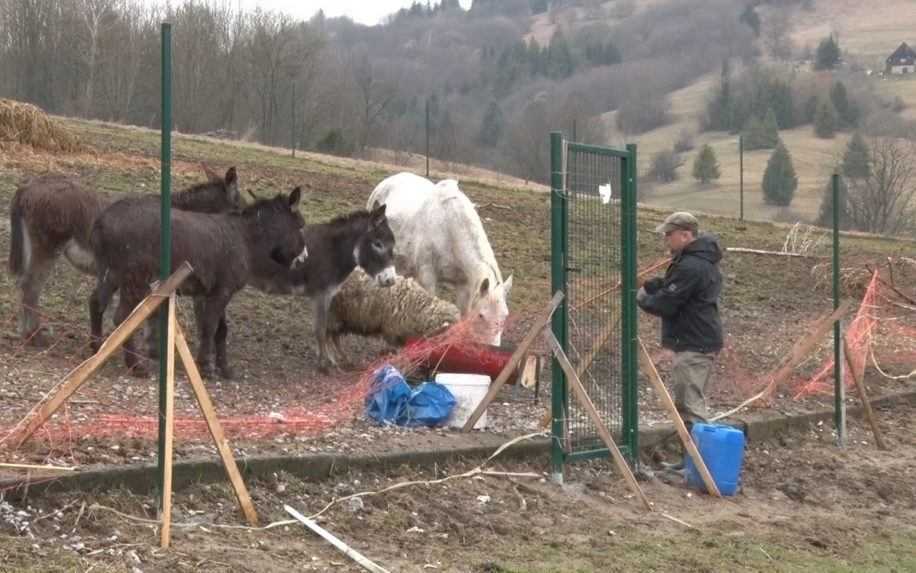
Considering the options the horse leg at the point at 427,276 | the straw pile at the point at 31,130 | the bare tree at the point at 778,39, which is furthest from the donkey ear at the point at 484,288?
the bare tree at the point at 778,39

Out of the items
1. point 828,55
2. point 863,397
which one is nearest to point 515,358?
point 863,397

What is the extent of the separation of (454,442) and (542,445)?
74 cm

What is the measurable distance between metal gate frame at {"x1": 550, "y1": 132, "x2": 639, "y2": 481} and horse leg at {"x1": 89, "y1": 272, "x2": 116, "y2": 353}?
13.1ft

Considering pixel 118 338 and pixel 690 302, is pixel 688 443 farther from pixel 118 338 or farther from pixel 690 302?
pixel 118 338

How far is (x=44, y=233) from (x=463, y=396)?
14.3 feet

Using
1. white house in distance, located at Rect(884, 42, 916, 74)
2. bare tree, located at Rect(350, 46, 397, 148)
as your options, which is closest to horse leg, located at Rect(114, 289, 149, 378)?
bare tree, located at Rect(350, 46, 397, 148)

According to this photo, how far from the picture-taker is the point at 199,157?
79.7 ft

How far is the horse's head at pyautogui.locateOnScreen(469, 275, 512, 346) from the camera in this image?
42.0 feet

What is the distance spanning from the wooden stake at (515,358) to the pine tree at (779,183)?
52.9 m

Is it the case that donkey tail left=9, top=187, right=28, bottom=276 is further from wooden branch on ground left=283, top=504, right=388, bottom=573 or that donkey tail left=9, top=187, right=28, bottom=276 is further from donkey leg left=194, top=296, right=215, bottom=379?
wooden branch on ground left=283, top=504, right=388, bottom=573

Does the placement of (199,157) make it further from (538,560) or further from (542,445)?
(538,560)

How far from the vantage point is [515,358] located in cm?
977

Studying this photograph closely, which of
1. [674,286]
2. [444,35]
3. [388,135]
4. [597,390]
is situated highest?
[444,35]

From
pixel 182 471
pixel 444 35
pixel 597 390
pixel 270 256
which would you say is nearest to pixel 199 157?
pixel 270 256
